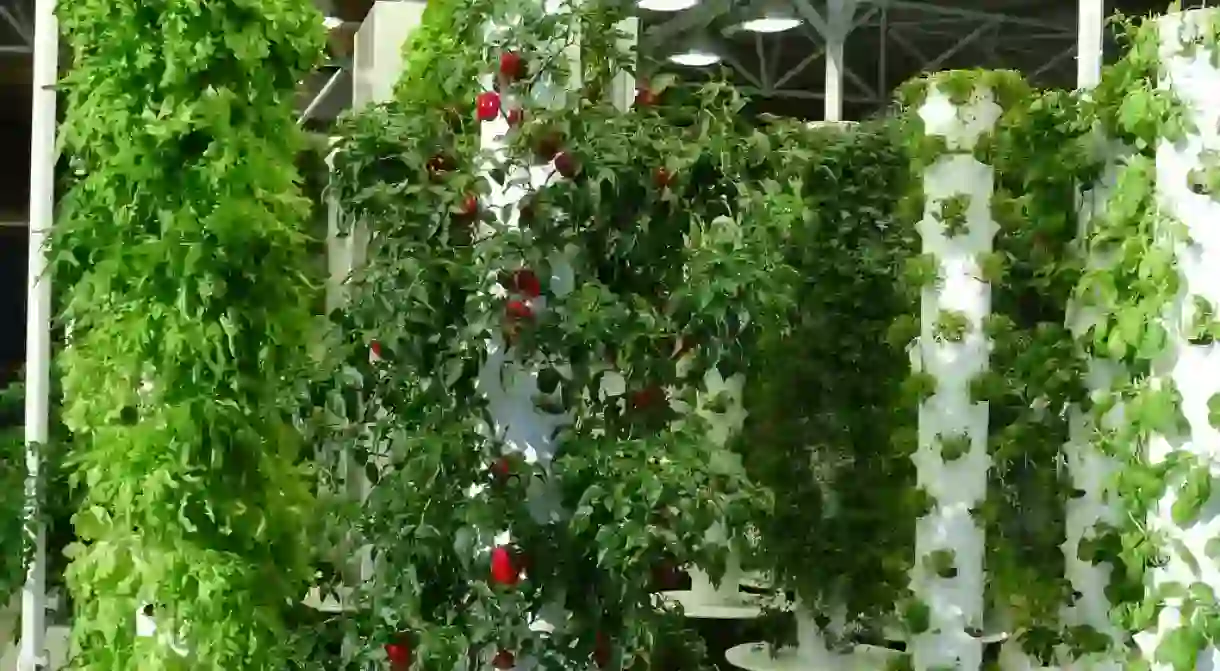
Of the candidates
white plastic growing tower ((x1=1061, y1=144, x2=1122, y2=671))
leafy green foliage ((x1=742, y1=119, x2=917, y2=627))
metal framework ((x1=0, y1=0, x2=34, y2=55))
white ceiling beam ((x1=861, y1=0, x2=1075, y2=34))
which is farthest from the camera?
white ceiling beam ((x1=861, y1=0, x2=1075, y2=34))

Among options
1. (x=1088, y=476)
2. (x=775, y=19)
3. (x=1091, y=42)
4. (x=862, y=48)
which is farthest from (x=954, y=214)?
(x=862, y=48)

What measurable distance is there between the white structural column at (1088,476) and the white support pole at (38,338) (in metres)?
3.03

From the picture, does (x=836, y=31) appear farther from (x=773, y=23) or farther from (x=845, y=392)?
(x=845, y=392)

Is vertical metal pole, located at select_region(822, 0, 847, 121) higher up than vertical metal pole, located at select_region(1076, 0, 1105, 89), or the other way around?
vertical metal pole, located at select_region(822, 0, 847, 121)

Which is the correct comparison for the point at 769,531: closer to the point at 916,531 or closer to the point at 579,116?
the point at 916,531

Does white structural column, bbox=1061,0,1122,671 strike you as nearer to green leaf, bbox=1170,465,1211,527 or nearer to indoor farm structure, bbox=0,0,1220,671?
indoor farm structure, bbox=0,0,1220,671

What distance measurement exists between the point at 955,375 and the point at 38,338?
276 cm

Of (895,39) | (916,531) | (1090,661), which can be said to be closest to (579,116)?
(916,531)

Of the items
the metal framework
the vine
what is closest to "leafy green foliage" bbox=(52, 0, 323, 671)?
the vine

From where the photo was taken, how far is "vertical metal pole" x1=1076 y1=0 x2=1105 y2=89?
12.5ft

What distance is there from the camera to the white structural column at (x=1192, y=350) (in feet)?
7.93

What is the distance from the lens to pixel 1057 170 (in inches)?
152

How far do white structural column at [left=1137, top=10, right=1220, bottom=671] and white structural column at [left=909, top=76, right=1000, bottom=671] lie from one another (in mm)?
1400

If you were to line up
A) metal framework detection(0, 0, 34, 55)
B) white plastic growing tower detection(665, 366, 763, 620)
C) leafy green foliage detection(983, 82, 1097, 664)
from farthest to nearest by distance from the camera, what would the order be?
metal framework detection(0, 0, 34, 55)
white plastic growing tower detection(665, 366, 763, 620)
leafy green foliage detection(983, 82, 1097, 664)
